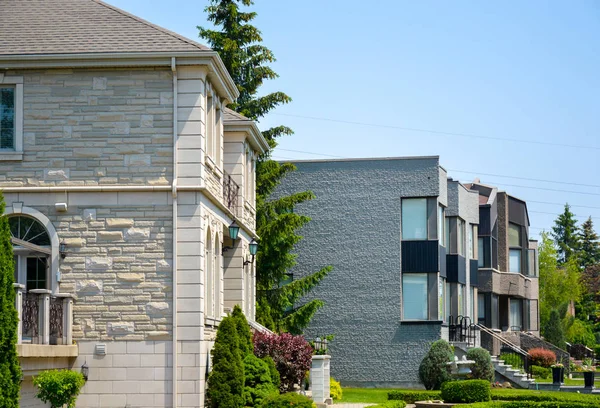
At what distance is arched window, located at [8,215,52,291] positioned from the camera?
72.3ft

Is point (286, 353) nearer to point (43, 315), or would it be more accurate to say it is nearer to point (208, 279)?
point (208, 279)

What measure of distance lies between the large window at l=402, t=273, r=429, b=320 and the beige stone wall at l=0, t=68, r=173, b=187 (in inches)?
738

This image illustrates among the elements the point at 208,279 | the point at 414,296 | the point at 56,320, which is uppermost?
the point at 208,279

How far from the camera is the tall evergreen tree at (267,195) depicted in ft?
119

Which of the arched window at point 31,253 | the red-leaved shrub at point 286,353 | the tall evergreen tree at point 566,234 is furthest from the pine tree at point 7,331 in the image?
the tall evergreen tree at point 566,234

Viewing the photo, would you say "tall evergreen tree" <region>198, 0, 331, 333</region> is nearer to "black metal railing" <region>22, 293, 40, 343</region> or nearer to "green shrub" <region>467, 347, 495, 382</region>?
"green shrub" <region>467, 347, 495, 382</region>

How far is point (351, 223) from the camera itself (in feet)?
130

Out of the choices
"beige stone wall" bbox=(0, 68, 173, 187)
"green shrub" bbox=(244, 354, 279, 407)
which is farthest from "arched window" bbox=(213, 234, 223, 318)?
"beige stone wall" bbox=(0, 68, 173, 187)

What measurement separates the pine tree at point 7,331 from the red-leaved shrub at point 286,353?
10.9 m

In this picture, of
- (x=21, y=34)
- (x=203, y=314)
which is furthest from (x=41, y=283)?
(x=21, y=34)

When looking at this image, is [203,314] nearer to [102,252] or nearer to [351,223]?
[102,252]

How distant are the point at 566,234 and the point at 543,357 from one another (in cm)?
5428

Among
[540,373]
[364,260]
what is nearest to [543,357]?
[540,373]

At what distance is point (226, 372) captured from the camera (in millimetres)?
22250
